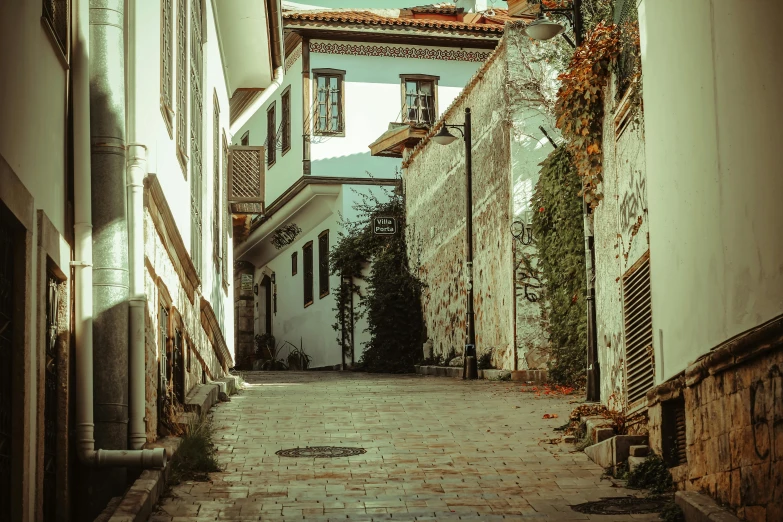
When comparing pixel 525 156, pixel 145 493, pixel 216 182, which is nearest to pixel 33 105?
pixel 145 493

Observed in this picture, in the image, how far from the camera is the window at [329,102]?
3034 cm

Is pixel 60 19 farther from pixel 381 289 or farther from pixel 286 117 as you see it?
pixel 286 117

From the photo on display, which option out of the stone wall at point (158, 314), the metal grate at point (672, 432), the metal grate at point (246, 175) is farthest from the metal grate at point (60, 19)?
the metal grate at point (246, 175)

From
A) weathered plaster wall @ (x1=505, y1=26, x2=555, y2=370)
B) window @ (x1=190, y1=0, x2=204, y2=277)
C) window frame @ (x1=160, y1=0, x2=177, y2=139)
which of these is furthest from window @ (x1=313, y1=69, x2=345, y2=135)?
window frame @ (x1=160, y1=0, x2=177, y2=139)

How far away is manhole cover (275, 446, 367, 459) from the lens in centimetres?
1024

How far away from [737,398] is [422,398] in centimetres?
879

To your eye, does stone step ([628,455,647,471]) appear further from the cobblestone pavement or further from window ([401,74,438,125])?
window ([401,74,438,125])

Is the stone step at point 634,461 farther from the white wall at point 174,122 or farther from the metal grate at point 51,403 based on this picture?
the white wall at point 174,122

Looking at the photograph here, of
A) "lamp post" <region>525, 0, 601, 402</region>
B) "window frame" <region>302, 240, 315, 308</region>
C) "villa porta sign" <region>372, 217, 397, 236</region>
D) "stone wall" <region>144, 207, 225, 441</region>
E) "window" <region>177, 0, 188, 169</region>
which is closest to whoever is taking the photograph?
"stone wall" <region>144, 207, 225, 441</region>

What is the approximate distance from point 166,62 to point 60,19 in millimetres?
3277

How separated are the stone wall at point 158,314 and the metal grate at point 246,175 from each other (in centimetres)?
626

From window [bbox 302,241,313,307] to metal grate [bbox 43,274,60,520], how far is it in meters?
24.7

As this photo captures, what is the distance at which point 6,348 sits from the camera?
603 centimetres

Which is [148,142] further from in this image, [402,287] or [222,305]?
[402,287]
